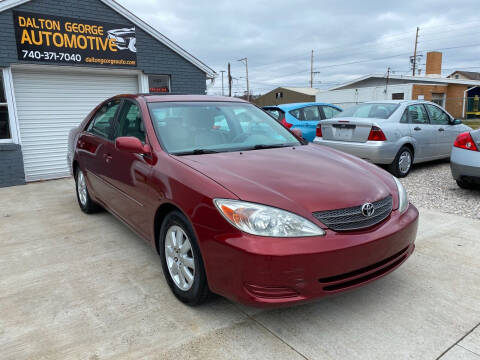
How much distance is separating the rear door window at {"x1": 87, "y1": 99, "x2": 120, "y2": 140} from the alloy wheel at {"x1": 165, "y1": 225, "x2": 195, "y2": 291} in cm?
165

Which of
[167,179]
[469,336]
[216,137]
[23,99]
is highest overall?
[23,99]

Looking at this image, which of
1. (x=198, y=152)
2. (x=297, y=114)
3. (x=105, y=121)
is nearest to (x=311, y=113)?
(x=297, y=114)

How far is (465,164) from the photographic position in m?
5.28

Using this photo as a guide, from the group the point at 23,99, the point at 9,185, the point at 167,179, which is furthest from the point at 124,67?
the point at 167,179

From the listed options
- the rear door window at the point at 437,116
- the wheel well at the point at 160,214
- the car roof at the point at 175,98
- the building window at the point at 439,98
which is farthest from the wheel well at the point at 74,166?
the building window at the point at 439,98

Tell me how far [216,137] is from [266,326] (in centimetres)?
164

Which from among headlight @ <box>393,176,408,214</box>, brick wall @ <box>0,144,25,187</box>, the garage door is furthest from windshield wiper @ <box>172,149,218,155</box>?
the garage door

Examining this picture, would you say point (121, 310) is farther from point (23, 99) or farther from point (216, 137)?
point (23, 99)

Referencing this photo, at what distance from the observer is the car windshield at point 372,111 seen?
7.08 meters

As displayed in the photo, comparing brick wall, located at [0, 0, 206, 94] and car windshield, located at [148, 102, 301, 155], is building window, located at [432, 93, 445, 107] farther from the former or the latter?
car windshield, located at [148, 102, 301, 155]

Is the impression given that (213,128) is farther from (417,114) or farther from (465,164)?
(417,114)

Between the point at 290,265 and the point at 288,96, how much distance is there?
50465 millimetres

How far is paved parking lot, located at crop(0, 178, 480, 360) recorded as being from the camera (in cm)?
222

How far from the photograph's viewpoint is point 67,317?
2.60 metres
